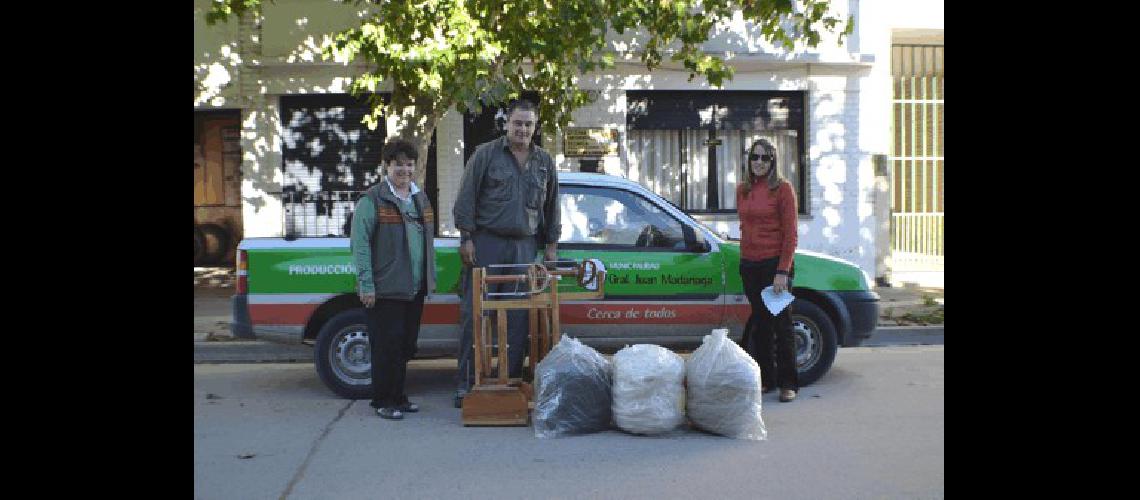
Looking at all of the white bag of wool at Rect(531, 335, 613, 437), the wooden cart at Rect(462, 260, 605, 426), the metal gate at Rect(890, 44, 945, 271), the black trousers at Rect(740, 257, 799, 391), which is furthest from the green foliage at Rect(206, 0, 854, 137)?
the metal gate at Rect(890, 44, 945, 271)

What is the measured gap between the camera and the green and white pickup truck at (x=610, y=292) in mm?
8062

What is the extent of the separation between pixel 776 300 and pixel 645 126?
8668 millimetres

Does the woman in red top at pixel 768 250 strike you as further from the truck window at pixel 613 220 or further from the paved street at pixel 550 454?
the truck window at pixel 613 220

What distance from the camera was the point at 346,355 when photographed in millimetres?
8070

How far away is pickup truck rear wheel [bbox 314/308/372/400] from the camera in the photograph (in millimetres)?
8023

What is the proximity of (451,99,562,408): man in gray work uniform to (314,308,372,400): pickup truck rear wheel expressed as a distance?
0.81 m

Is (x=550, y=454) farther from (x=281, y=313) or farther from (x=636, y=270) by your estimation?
(x=281, y=313)

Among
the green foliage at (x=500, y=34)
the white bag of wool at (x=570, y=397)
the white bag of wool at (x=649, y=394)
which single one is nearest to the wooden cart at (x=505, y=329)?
the white bag of wool at (x=570, y=397)

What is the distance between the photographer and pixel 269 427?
7164mm

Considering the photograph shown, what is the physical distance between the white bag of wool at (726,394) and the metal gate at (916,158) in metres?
10.8

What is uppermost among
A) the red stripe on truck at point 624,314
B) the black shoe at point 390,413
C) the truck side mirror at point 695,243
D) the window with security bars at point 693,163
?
the window with security bars at point 693,163

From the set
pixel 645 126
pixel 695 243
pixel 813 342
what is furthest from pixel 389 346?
pixel 645 126
